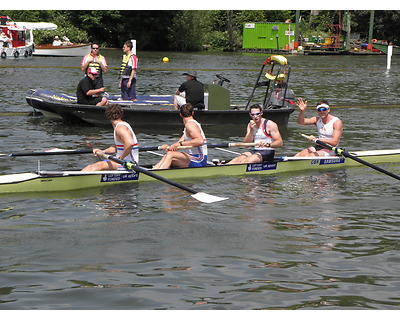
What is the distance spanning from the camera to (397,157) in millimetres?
15406

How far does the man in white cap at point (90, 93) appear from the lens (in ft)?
61.6

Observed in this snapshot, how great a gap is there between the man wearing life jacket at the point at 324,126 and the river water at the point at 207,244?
58 cm

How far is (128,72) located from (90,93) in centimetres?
140

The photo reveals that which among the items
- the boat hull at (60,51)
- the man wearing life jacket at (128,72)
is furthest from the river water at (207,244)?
the boat hull at (60,51)

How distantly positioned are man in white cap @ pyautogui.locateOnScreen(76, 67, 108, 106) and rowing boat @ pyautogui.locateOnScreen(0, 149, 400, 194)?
22.4 ft

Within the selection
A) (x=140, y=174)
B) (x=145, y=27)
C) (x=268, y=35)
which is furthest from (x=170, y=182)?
(x=145, y=27)

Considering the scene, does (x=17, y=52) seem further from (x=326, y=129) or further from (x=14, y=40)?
(x=326, y=129)

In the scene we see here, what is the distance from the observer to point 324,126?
14.2 m

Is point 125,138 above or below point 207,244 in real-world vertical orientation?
above

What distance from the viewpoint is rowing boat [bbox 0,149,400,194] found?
11.7m

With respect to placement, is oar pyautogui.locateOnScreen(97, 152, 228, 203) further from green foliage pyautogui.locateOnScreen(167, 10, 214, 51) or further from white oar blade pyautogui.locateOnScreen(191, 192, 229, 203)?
green foliage pyautogui.locateOnScreen(167, 10, 214, 51)

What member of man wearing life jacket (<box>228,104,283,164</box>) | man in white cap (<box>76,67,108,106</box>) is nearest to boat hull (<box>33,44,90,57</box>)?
man in white cap (<box>76,67,108,106</box>)

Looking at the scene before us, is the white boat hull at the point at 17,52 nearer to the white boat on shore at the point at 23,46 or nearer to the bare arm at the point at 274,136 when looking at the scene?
the white boat on shore at the point at 23,46
